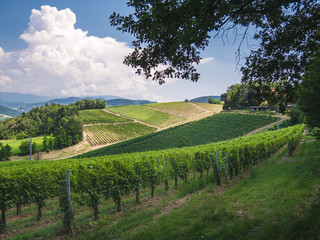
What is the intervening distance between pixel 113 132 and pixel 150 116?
32.3 meters

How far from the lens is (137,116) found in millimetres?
109812

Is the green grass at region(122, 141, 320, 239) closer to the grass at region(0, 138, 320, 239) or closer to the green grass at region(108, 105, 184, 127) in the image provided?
the grass at region(0, 138, 320, 239)

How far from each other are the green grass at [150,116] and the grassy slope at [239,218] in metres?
83.0

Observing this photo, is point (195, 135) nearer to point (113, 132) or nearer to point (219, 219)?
point (113, 132)

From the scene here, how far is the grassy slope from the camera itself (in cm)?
395

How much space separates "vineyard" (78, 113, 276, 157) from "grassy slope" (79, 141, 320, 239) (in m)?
47.2

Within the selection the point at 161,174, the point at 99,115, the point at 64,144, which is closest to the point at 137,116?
the point at 99,115

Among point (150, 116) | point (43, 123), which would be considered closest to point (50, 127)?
point (43, 123)

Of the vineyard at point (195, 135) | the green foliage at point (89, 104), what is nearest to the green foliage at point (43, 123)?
the green foliage at point (89, 104)

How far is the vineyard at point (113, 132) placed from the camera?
74375 millimetres

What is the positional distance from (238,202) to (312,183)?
3.45 m

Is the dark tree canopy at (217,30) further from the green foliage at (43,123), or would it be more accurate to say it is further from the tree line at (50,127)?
the green foliage at (43,123)

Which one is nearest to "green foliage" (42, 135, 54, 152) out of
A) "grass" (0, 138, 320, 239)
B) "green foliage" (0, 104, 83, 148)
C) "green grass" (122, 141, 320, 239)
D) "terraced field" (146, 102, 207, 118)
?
"green foliage" (0, 104, 83, 148)

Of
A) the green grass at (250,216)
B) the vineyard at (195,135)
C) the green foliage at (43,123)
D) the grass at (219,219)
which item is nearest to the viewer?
the green grass at (250,216)
